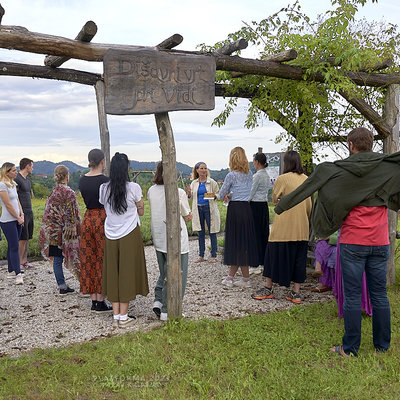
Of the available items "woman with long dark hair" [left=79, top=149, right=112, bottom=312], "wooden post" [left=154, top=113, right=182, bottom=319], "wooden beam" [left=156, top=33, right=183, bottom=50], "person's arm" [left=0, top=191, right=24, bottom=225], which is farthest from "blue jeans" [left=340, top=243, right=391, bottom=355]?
"person's arm" [left=0, top=191, right=24, bottom=225]

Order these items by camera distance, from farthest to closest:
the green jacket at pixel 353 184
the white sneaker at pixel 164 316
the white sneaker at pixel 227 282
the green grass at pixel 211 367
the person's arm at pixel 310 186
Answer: the white sneaker at pixel 227 282 → the white sneaker at pixel 164 316 → the person's arm at pixel 310 186 → the green jacket at pixel 353 184 → the green grass at pixel 211 367

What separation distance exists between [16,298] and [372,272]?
4.97 meters

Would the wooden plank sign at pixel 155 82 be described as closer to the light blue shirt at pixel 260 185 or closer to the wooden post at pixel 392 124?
the light blue shirt at pixel 260 185

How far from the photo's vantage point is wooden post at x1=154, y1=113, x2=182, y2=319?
16.2 ft

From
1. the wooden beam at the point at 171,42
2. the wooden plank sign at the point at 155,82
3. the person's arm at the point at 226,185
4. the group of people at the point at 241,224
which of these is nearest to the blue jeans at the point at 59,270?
the group of people at the point at 241,224

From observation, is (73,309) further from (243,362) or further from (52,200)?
(243,362)

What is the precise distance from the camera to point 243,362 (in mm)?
4102

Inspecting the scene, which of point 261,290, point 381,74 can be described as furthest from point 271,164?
point 261,290

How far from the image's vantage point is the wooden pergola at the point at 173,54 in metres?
4.55

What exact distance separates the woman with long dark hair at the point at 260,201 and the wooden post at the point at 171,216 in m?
2.09

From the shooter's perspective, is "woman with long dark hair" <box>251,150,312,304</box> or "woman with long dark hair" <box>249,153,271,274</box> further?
"woman with long dark hair" <box>249,153,271,274</box>

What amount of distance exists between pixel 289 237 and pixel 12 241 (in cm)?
432

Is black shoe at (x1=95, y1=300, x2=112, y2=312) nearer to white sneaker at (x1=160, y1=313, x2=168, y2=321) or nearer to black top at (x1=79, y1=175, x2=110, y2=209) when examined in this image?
white sneaker at (x1=160, y1=313, x2=168, y2=321)

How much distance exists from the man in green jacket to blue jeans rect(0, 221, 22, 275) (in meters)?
4.70
